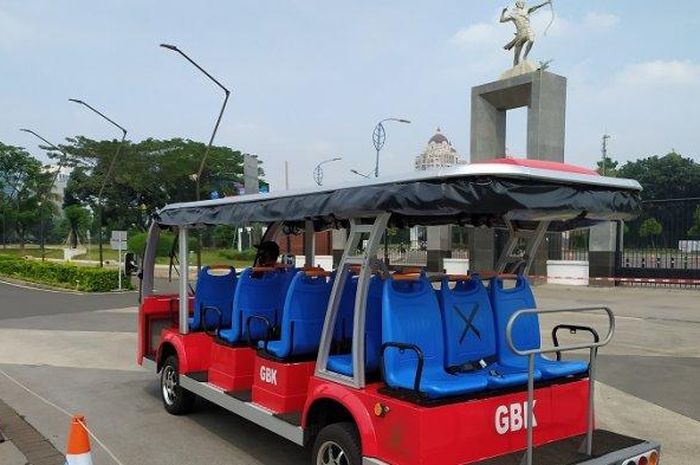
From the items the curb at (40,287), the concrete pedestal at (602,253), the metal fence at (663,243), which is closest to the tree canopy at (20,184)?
the curb at (40,287)

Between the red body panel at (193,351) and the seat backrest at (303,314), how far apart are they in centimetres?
169

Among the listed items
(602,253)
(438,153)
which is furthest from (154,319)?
(438,153)

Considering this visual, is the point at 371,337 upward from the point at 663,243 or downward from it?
downward

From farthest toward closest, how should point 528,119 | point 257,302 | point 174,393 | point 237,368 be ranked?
point 528,119 → point 174,393 → point 257,302 → point 237,368

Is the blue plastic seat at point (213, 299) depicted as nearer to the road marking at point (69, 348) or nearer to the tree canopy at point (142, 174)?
the road marking at point (69, 348)

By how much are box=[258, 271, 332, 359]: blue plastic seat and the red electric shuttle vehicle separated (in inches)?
0.5

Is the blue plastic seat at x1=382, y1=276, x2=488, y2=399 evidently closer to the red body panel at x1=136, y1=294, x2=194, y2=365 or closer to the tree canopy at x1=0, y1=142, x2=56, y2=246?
the red body panel at x1=136, y1=294, x2=194, y2=365

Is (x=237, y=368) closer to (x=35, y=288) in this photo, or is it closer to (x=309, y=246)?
(x=309, y=246)

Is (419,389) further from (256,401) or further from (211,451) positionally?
(211,451)

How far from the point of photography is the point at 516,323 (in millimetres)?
4918

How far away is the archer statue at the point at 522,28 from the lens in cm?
2664

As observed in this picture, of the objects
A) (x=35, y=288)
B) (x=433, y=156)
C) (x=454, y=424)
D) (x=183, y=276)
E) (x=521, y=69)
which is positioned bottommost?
(x=35, y=288)

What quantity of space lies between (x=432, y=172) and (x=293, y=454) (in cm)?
308

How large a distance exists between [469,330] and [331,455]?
1.30 meters
